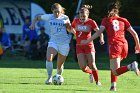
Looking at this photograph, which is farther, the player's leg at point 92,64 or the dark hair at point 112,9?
the player's leg at point 92,64

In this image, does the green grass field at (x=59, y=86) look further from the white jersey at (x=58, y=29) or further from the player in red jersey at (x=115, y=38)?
the white jersey at (x=58, y=29)

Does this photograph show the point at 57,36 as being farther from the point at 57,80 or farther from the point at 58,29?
the point at 57,80

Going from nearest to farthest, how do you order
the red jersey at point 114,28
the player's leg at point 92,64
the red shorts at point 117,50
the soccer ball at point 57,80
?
the red shorts at point 117,50 < the red jersey at point 114,28 < the soccer ball at point 57,80 < the player's leg at point 92,64

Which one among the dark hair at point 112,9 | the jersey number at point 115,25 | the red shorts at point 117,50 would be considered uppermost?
the dark hair at point 112,9

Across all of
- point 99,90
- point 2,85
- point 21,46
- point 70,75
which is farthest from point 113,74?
point 21,46

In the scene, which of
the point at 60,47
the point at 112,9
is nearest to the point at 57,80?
the point at 60,47

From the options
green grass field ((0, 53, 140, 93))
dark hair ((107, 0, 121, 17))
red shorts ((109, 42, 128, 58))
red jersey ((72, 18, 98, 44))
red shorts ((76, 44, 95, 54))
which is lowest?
green grass field ((0, 53, 140, 93))

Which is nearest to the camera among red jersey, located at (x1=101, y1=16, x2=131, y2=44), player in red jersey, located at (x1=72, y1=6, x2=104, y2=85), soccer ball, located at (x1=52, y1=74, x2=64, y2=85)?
red jersey, located at (x1=101, y1=16, x2=131, y2=44)

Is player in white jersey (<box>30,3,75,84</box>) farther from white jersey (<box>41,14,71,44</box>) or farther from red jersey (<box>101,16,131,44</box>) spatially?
red jersey (<box>101,16,131,44</box>)

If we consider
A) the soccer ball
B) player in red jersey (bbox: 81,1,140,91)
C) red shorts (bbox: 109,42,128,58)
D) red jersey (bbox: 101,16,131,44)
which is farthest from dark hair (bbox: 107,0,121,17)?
the soccer ball

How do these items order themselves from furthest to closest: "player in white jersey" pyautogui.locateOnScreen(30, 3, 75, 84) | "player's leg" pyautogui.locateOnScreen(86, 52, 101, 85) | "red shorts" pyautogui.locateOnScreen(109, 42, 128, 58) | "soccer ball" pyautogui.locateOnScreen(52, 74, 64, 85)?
"player in white jersey" pyautogui.locateOnScreen(30, 3, 75, 84)
"player's leg" pyautogui.locateOnScreen(86, 52, 101, 85)
"soccer ball" pyautogui.locateOnScreen(52, 74, 64, 85)
"red shorts" pyautogui.locateOnScreen(109, 42, 128, 58)

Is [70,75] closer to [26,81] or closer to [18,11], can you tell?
[26,81]

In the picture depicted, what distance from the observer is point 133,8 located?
29812mm

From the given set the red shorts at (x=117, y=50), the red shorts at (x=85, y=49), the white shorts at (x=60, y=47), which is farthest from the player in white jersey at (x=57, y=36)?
the red shorts at (x=117, y=50)
